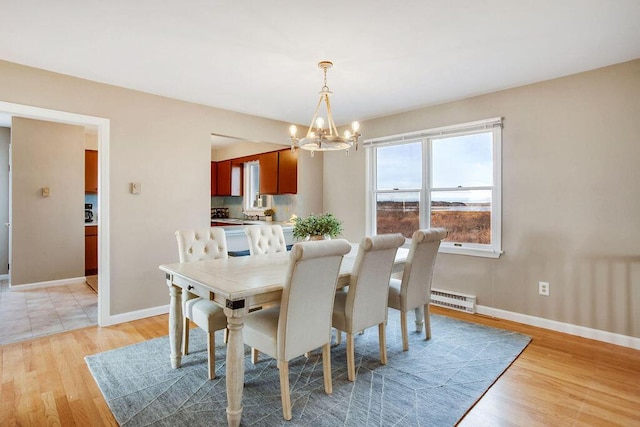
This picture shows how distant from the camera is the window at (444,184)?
3732mm

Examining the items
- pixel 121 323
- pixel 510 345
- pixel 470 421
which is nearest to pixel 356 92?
pixel 510 345

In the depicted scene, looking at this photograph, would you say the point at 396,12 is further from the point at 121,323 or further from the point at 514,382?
the point at 121,323

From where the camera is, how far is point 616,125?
2947mm

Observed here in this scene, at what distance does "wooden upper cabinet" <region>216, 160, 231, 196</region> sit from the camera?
696 cm

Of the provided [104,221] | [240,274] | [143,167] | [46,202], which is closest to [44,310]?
[104,221]

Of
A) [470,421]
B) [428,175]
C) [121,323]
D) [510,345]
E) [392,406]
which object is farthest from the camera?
[428,175]

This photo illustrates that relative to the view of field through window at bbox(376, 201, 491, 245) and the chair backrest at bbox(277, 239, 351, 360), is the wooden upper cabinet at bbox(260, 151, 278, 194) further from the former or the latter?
the chair backrest at bbox(277, 239, 351, 360)

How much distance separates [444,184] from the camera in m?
4.10

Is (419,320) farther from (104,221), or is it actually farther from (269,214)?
(269,214)

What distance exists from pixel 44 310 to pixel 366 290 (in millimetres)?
3696

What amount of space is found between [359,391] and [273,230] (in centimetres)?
176

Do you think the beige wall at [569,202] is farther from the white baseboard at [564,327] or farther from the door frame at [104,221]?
the door frame at [104,221]

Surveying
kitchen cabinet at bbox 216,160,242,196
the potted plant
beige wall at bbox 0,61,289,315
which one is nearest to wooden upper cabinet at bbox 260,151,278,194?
the potted plant

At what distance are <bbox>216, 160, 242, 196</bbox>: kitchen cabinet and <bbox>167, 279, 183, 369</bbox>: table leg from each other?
15.1 feet
